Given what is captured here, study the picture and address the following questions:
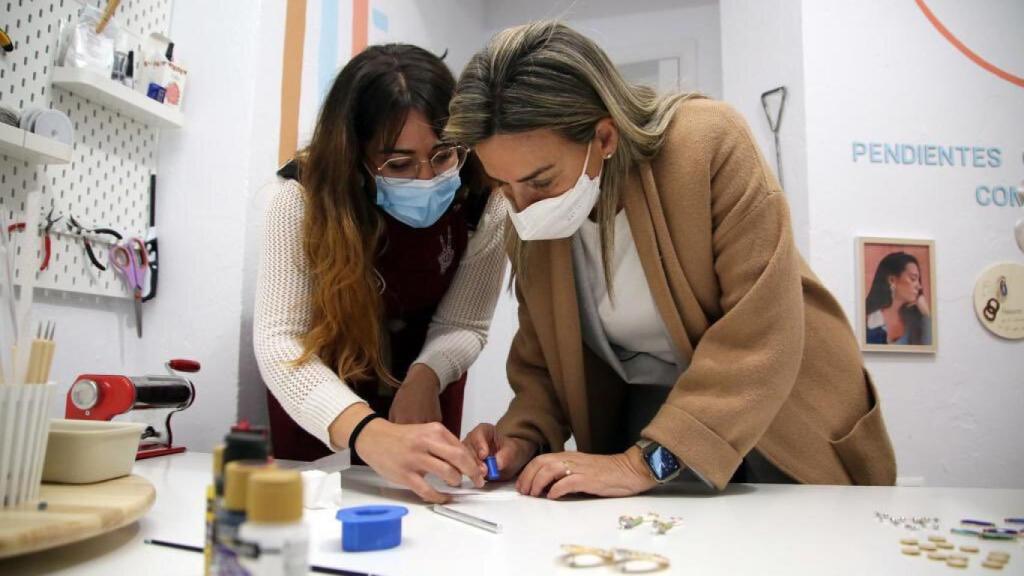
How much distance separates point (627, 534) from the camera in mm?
671

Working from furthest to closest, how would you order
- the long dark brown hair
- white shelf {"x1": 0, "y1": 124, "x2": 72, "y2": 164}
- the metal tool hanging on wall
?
the metal tool hanging on wall < the long dark brown hair < white shelf {"x1": 0, "y1": 124, "x2": 72, "y2": 164}

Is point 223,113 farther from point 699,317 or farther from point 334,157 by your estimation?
point 699,317

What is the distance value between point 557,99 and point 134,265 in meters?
0.84

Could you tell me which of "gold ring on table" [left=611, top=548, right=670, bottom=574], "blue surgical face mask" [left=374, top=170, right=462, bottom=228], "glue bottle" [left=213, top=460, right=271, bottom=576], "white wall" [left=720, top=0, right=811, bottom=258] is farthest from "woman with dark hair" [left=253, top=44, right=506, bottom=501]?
"white wall" [left=720, top=0, right=811, bottom=258]

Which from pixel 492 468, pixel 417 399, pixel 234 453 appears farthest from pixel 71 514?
pixel 417 399

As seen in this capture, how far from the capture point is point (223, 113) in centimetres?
138

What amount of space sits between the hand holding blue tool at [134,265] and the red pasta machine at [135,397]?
18 centimetres

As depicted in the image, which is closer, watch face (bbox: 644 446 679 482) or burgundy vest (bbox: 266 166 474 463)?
watch face (bbox: 644 446 679 482)

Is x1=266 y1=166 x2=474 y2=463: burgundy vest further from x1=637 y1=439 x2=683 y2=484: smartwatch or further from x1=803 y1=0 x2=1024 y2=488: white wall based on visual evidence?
x1=803 y1=0 x2=1024 y2=488: white wall

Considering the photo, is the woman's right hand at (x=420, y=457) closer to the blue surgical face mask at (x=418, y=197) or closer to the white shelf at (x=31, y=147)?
the blue surgical face mask at (x=418, y=197)

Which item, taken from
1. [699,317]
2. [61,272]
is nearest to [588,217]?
[699,317]

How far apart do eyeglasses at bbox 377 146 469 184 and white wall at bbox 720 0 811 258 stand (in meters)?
1.25

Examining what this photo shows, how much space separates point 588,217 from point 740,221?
0.22 m

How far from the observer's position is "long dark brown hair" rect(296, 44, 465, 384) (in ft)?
3.53
